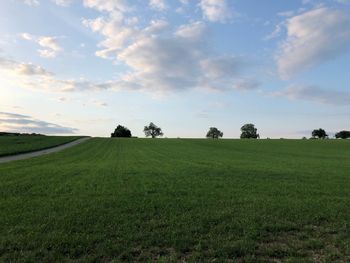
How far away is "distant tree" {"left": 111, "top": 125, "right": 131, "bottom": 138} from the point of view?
163m

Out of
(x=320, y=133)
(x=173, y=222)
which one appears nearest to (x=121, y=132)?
(x=320, y=133)

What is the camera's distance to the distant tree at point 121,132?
163 metres

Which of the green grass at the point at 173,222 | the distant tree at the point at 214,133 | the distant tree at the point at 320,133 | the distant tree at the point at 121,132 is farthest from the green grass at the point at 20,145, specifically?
the distant tree at the point at 214,133

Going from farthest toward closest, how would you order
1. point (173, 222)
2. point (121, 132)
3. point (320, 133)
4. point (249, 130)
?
point (249, 130)
point (121, 132)
point (320, 133)
point (173, 222)

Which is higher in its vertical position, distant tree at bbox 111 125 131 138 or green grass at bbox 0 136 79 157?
distant tree at bbox 111 125 131 138

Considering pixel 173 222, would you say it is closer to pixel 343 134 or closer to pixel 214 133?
pixel 343 134

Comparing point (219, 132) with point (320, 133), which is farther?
point (219, 132)

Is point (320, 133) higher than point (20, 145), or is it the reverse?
point (320, 133)

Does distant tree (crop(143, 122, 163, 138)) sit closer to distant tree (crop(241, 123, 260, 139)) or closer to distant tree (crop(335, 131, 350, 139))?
distant tree (crop(241, 123, 260, 139))

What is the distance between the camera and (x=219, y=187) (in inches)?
576

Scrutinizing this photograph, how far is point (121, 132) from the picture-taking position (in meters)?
164

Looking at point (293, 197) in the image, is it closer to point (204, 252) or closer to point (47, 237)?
point (204, 252)

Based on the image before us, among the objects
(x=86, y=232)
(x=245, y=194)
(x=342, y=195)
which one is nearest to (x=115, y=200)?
(x=86, y=232)

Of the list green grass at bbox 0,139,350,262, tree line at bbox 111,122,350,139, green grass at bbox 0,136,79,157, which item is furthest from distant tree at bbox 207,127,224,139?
green grass at bbox 0,139,350,262
